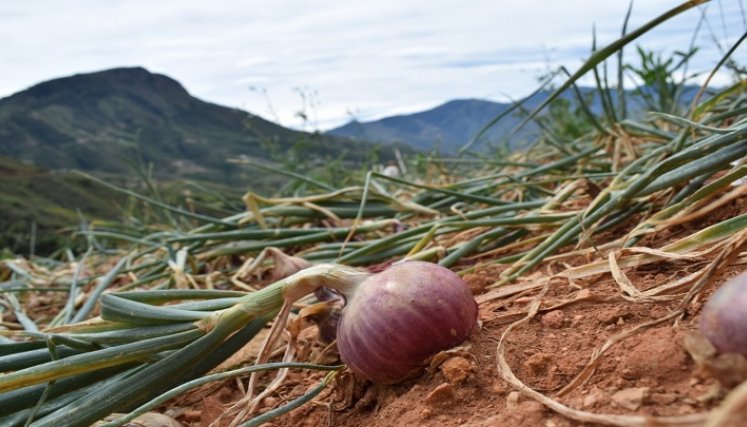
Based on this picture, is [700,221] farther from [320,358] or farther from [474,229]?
[320,358]

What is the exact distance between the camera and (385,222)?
1.79 m

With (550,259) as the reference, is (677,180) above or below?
above

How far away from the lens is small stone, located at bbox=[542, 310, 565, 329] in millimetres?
931

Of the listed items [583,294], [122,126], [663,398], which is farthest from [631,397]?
[122,126]

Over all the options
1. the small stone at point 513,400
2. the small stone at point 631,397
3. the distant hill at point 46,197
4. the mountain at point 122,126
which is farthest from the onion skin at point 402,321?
the mountain at point 122,126

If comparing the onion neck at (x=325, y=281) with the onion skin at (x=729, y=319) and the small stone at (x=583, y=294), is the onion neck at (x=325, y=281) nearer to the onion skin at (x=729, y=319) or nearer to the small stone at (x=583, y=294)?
the small stone at (x=583, y=294)

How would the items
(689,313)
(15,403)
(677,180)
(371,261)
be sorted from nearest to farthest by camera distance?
1. (689,313)
2. (15,403)
3. (677,180)
4. (371,261)

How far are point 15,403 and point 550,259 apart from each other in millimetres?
858

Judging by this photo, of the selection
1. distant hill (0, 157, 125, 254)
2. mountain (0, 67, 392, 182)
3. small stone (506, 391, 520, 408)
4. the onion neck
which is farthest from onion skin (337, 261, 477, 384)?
mountain (0, 67, 392, 182)

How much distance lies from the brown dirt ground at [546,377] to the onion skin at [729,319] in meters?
0.04

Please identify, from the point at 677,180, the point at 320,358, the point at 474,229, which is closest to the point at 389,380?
the point at 320,358

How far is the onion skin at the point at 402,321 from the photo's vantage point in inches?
33.2

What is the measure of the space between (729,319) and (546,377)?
0.29m

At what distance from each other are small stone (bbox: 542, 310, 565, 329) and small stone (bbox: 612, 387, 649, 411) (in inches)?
11.5
